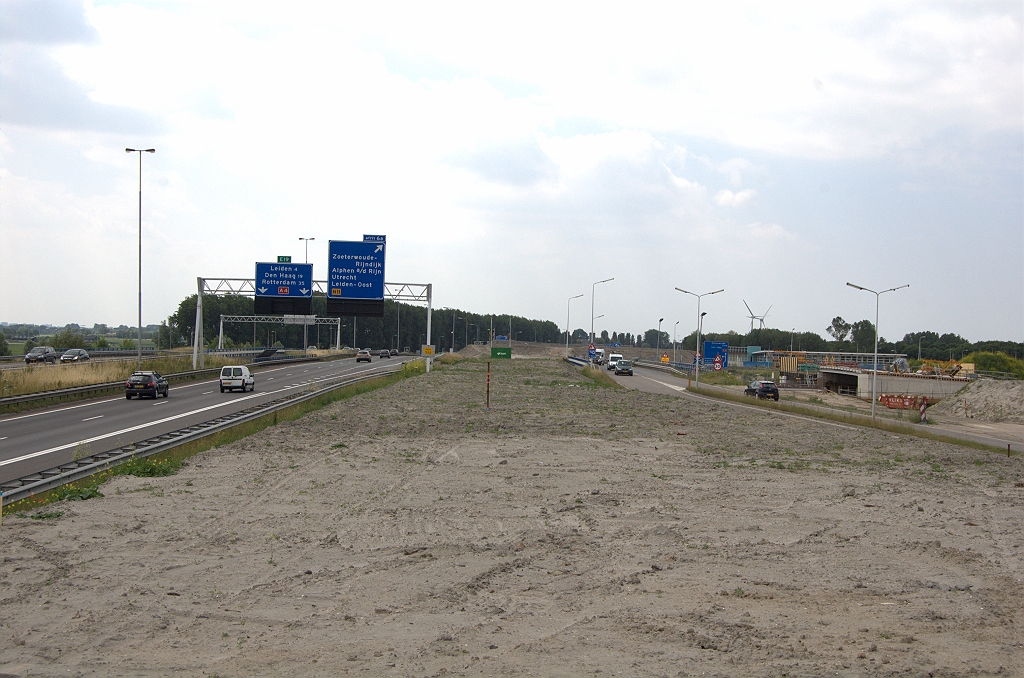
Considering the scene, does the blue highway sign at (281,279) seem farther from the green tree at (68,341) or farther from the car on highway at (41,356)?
the green tree at (68,341)

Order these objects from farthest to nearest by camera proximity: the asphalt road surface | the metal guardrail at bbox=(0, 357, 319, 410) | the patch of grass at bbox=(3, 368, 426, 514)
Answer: the asphalt road surface → the metal guardrail at bbox=(0, 357, 319, 410) → the patch of grass at bbox=(3, 368, 426, 514)

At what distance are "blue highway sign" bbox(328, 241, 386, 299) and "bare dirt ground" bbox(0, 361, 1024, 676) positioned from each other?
40365 mm

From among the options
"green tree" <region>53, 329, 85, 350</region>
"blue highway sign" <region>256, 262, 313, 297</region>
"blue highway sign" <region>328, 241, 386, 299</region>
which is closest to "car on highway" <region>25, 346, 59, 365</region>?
"blue highway sign" <region>256, 262, 313, 297</region>

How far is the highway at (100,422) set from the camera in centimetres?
2223

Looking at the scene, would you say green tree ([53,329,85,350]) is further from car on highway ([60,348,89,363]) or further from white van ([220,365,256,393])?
white van ([220,365,256,393])

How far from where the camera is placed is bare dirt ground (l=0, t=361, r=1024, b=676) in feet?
24.8

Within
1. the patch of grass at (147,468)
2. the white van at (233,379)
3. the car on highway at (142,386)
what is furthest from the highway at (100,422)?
the patch of grass at (147,468)

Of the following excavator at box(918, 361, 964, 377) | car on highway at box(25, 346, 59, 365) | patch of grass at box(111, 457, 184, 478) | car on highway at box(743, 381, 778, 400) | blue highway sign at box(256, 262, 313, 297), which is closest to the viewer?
patch of grass at box(111, 457, 184, 478)

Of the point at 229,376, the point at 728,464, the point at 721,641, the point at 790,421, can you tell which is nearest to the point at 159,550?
the point at 721,641

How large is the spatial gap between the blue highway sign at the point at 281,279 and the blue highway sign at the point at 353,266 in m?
1.90

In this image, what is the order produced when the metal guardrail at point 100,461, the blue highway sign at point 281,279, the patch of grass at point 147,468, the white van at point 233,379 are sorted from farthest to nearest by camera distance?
the blue highway sign at point 281,279 → the white van at point 233,379 → the patch of grass at point 147,468 → the metal guardrail at point 100,461

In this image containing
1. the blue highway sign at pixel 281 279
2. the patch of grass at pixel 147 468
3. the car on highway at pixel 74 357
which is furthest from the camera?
the car on highway at pixel 74 357

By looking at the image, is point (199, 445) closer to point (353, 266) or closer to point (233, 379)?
point (233, 379)

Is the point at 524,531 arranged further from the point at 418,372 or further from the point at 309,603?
the point at 418,372
